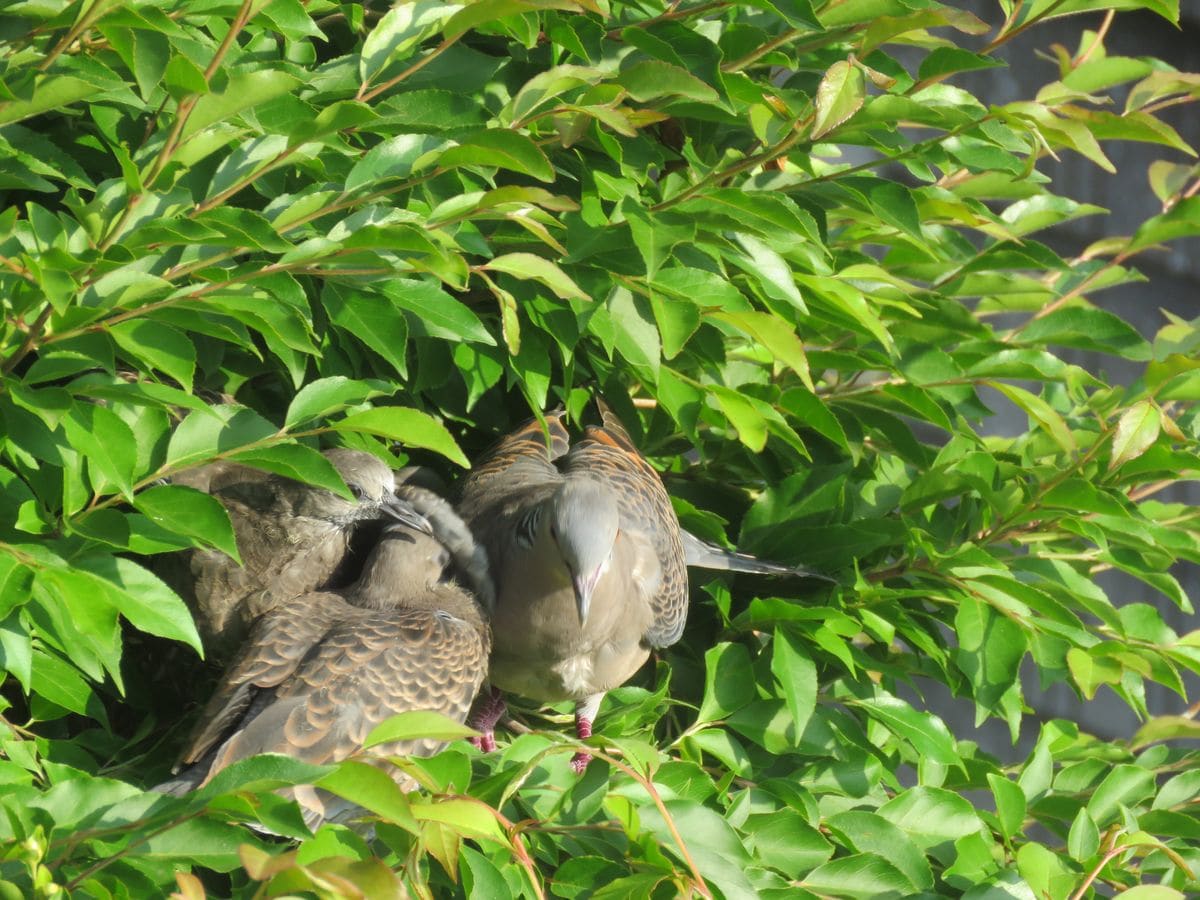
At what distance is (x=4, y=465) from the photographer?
135cm

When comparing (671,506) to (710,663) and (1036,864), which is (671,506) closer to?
(710,663)

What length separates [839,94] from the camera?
138 cm

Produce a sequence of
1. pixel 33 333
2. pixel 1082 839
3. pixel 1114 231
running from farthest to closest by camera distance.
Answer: pixel 1114 231
pixel 1082 839
pixel 33 333

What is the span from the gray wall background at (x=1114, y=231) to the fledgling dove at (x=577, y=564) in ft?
6.34

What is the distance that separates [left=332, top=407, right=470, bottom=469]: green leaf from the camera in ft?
4.42

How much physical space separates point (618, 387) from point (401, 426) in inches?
25.9

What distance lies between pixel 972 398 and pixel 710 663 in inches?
21.5

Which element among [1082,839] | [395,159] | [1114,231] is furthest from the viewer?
[1114,231]

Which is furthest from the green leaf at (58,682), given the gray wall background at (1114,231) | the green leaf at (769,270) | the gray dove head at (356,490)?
the gray wall background at (1114,231)

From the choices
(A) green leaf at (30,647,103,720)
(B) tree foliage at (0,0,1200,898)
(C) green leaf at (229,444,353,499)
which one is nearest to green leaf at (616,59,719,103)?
(B) tree foliage at (0,0,1200,898)

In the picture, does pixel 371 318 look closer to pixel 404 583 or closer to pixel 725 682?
pixel 404 583

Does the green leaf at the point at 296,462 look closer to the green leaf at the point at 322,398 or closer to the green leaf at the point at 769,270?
the green leaf at the point at 322,398

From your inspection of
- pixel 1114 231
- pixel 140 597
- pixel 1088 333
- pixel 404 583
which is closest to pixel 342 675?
pixel 404 583

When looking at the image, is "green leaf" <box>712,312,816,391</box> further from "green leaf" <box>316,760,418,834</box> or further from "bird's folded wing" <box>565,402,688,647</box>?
"green leaf" <box>316,760,418,834</box>
